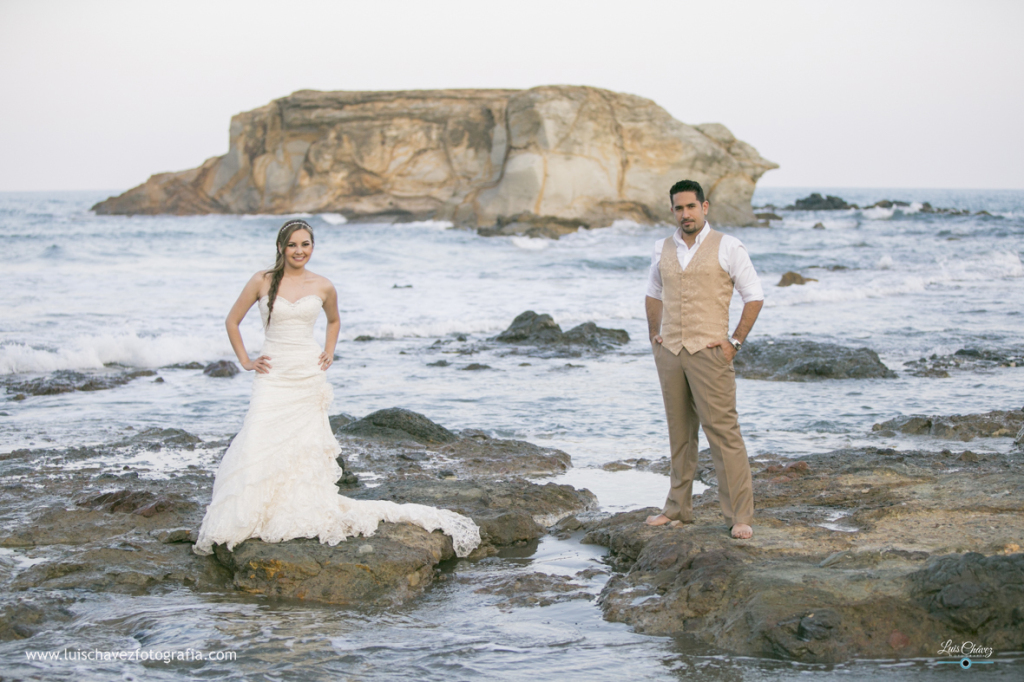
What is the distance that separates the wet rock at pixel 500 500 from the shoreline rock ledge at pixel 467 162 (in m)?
32.0

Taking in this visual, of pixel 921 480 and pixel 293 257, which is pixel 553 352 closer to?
pixel 921 480

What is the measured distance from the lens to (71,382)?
10047 mm

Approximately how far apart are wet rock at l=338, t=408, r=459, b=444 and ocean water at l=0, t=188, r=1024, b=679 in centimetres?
77

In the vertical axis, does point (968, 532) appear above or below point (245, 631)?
above

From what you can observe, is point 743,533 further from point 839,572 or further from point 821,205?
point 821,205

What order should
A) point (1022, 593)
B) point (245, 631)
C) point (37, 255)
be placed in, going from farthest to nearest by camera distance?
point (37, 255) < point (245, 631) < point (1022, 593)

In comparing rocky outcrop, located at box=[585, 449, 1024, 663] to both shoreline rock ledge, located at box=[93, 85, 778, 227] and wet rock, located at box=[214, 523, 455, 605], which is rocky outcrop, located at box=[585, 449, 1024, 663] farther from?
shoreline rock ledge, located at box=[93, 85, 778, 227]

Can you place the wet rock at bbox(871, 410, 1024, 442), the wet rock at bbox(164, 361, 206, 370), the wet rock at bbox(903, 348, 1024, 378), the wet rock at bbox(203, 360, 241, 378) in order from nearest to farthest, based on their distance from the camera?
the wet rock at bbox(871, 410, 1024, 442) → the wet rock at bbox(903, 348, 1024, 378) → the wet rock at bbox(203, 360, 241, 378) → the wet rock at bbox(164, 361, 206, 370)

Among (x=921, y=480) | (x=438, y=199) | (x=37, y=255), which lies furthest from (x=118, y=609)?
(x=438, y=199)

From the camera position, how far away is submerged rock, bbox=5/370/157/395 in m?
9.60

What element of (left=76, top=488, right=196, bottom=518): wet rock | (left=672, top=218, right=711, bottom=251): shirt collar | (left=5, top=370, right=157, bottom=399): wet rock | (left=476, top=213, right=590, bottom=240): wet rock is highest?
(left=476, top=213, right=590, bottom=240): wet rock

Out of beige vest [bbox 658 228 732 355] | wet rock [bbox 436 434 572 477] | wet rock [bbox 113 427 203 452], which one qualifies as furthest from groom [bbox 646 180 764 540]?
wet rock [bbox 113 427 203 452]

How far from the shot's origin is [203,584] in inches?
169

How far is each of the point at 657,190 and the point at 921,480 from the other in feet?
122
